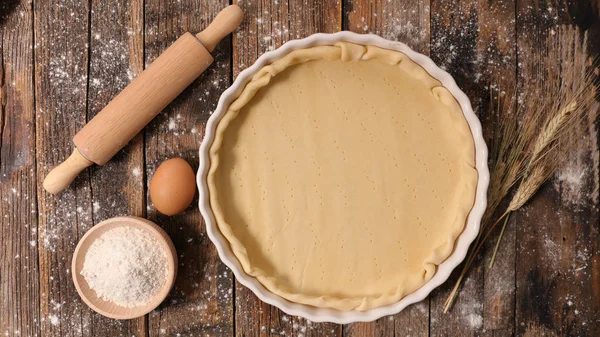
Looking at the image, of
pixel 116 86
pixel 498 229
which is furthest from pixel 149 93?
pixel 498 229

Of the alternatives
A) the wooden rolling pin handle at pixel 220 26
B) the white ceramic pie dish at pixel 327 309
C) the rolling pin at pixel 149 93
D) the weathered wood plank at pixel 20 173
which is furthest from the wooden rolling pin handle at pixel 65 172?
the wooden rolling pin handle at pixel 220 26

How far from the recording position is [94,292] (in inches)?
52.2

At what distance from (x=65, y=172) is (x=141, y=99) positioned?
298mm

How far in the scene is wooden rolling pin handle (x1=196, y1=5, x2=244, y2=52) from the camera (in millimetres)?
1299

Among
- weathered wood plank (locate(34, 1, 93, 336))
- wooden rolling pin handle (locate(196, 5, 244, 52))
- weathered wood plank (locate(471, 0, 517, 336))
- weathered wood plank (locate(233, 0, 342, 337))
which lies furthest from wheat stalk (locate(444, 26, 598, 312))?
weathered wood plank (locate(34, 1, 93, 336))

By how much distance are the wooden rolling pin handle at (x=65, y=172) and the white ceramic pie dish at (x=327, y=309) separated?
35cm

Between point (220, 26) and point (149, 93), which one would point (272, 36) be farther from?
point (149, 93)

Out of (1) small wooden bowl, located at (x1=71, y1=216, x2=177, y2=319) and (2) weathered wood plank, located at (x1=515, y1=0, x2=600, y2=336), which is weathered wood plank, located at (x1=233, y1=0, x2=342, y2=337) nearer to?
(1) small wooden bowl, located at (x1=71, y1=216, x2=177, y2=319)

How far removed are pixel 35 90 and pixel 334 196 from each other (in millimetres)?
938

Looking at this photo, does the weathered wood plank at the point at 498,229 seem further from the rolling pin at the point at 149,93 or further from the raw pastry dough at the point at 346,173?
the rolling pin at the point at 149,93

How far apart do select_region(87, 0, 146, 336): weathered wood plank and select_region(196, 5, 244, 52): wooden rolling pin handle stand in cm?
23

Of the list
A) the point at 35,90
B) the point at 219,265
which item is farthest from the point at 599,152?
the point at 35,90

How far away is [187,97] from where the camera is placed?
1388mm

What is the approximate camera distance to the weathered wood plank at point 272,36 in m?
1.39
